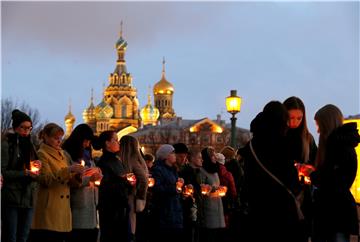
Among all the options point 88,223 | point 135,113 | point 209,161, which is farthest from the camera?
point 135,113

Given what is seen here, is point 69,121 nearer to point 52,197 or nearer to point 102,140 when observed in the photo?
point 102,140

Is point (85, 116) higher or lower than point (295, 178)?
higher

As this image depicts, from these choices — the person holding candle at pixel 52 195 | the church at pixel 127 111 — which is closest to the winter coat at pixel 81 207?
the person holding candle at pixel 52 195

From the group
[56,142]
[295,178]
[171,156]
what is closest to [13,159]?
[56,142]

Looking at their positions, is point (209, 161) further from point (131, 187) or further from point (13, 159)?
point (13, 159)

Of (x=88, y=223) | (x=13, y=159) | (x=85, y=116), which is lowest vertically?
(x=88, y=223)

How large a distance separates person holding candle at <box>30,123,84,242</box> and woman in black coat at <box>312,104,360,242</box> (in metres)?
3.09

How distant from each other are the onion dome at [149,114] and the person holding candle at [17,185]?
13431cm

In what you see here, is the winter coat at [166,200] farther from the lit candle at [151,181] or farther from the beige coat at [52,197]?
the beige coat at [52,197]

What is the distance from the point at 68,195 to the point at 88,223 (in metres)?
0.89

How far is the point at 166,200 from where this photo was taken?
13.0m

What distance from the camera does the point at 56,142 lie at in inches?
429

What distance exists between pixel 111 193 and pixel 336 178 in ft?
13.8

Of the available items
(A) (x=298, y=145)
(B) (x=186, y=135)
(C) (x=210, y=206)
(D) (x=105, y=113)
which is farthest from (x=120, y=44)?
(A) (x=298, y=145)
